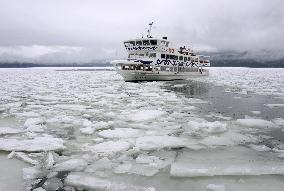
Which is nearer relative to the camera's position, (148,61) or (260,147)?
(260,147)

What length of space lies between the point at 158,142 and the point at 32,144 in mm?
2561

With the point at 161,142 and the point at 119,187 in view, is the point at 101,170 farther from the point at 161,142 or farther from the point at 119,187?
the point at 161,142

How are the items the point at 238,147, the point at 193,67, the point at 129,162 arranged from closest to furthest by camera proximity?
the point at 129,162 < the point at 238,147 < the point at 193,67

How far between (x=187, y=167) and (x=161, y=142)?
1.60 metres

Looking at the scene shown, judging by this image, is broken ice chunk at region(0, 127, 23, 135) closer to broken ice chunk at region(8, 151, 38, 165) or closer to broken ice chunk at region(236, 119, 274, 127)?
broken ice chunk at region(8, 151, 38, 165)

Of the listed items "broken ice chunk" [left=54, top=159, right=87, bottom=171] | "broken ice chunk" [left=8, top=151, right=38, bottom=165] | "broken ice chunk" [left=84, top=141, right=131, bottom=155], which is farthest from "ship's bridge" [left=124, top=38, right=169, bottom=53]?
"broken ice chunk" [left=54, top=159, right=87, bottom=171]

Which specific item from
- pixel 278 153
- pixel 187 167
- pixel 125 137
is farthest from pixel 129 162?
pixel 278 153

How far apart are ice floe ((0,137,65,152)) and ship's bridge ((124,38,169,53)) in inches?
940

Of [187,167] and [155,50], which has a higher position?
[155,50]

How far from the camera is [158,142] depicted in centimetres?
628

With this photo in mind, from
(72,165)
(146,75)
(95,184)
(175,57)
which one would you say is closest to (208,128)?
(72,165)

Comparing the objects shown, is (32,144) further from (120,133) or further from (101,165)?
(120,133)

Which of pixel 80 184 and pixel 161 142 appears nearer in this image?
pixel 80 184

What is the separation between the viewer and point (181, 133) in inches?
287
